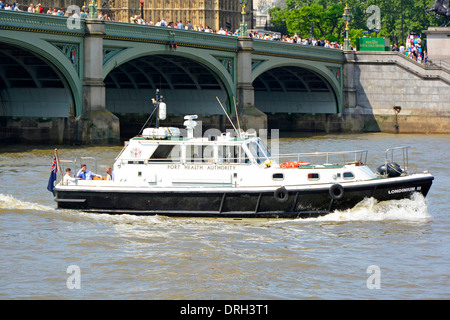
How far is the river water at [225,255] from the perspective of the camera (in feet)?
68.9

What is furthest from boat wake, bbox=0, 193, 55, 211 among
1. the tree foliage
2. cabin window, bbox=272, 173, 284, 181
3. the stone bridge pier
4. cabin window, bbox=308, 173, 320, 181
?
the tree foliage

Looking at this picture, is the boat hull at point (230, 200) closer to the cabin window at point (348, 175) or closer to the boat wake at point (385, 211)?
the boat wake at point (385, 211)

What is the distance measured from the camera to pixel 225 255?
24.3 meters

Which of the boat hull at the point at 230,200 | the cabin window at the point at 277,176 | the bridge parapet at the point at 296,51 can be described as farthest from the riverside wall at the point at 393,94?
the cabin window at the point at 277,176

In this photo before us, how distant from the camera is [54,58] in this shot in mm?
52781

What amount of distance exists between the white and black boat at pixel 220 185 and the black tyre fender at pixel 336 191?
3cm

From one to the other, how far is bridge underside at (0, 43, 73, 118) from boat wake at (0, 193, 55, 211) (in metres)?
23.5

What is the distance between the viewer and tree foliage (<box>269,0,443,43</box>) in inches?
4722

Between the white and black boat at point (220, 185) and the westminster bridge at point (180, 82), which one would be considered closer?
the white and black boat at point (220, 185)

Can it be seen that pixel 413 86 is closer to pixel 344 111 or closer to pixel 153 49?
pixel 344 111

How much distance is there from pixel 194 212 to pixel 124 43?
96.8ft

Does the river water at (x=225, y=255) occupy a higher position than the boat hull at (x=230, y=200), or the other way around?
the boat hull at (x=230, y=200)

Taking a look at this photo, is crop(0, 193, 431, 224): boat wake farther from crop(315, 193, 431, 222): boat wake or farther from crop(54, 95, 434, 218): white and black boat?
crop(54, 95, 434, 218): white and black boat
